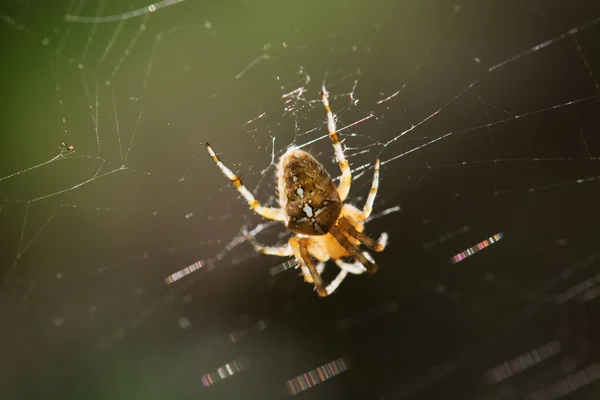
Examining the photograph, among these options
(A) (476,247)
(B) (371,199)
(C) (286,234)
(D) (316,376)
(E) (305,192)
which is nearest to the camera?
(E) (305,192)

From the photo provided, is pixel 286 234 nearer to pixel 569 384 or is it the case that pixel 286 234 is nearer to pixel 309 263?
pixel 309 263

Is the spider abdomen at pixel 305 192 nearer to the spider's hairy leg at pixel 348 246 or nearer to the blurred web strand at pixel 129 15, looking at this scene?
the spider's hairy leg at pixel 348 246

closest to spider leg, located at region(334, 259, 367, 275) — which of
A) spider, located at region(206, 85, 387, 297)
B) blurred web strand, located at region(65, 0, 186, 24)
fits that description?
spider, located at region(206, 85, 387, 297)

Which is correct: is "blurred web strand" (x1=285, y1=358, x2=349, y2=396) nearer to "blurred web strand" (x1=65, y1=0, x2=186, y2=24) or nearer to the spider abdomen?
the spider abdomen

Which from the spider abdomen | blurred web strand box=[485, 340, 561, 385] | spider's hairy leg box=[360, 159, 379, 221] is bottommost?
blurred web strand box=[485, 340, 561, 385]

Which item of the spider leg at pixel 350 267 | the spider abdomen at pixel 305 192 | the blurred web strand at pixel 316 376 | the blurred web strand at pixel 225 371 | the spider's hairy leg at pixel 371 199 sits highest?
the spider abdomen at pixel 305 192

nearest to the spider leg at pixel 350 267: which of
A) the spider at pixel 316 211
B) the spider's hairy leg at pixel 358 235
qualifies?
the spider at pixel 316 211

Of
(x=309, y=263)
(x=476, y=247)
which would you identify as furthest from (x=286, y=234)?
(x=476, y=247)
